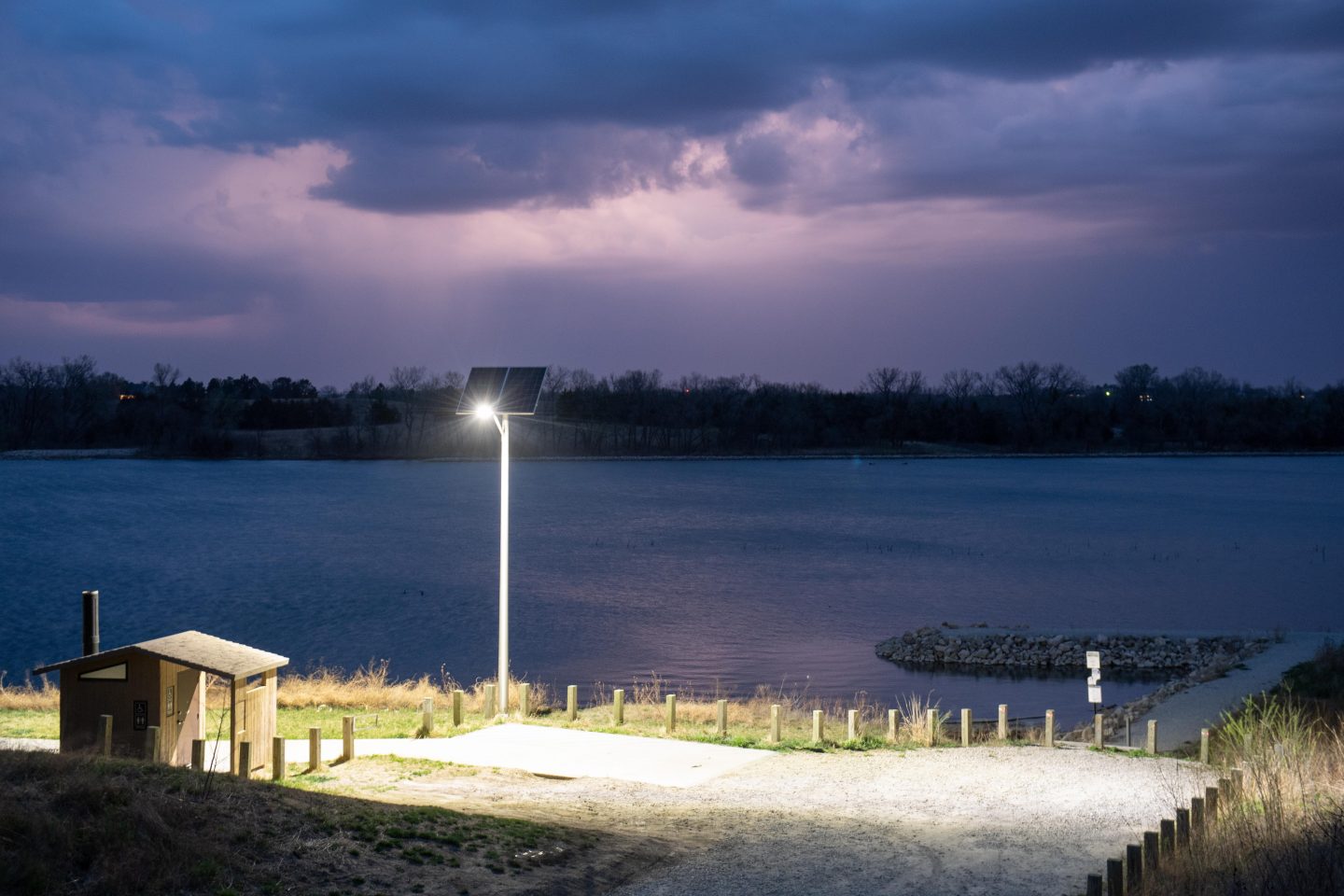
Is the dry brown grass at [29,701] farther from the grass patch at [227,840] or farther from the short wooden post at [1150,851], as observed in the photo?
the short wooden post at [1150,851]

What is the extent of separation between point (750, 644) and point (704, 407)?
482ft

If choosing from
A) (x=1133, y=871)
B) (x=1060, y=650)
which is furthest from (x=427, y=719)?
(x=1060, y=650)

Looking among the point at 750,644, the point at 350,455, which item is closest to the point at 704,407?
the point at 350,455

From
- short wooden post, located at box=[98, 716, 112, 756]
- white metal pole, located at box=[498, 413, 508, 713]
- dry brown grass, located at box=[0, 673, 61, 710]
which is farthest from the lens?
dry brown grass, located at box=[0, 673, 61, 710]

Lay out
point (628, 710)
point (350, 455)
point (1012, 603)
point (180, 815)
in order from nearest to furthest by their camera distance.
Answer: point (180, 815) → point (628, 710) → point (1012, 603) → point (350, 455)

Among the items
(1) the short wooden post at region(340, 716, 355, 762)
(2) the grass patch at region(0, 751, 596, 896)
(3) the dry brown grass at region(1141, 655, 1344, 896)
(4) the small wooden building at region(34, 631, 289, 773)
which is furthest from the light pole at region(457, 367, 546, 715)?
(3) the dry brown grass at region(1141, 655, 1344, 896)

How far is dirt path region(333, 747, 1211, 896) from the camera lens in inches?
360

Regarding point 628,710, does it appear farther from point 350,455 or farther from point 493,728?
point 350,455

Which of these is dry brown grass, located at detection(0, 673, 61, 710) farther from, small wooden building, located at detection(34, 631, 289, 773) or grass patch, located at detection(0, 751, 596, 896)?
grass patch, located at detection(0, 751, 596, 896)

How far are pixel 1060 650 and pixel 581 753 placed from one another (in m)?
27.7

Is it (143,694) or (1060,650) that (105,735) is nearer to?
(143,694)

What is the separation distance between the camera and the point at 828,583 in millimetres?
55750

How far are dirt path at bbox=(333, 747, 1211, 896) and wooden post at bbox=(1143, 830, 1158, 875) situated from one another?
1.04 meters

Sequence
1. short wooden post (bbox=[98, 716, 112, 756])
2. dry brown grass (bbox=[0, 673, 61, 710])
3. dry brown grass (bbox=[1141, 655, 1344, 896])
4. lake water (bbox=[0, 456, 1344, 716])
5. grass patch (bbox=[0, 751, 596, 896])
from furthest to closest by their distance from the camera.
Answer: lake water (bbox=[0, 456, 1344, 716])
dry brown grass (bbox=[0, 673, 61, 710])
short wooden post (bbox=[98, 716, 112, 756])
grass patch (bbox=[0, 751, 596, 896])
dry brown grass (bbox=[1141, 655, 1344, 896])
